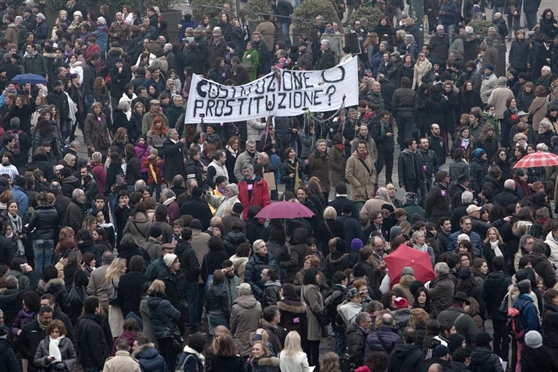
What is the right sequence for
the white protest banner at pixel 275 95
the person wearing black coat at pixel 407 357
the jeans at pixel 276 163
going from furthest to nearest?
the white protest banner at pixel 275 95, the jeans at pixel 276 163, the person wearing black coat at pixel 407 357

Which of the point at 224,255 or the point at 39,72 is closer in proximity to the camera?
the point at 224,255

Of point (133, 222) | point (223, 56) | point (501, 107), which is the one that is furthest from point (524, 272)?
point (223, 56)

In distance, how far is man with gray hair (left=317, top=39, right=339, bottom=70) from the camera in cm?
3203

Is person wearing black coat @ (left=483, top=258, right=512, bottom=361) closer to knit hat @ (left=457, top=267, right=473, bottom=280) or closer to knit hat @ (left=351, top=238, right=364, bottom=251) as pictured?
knit hat @ (left=457, top=267, right=473, bottom=280)

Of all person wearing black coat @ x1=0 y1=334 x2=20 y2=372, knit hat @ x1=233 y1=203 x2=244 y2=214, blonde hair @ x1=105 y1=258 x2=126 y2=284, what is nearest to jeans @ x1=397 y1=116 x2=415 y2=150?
knit hat @ x1=233 y1=203 x2=244 y2=214

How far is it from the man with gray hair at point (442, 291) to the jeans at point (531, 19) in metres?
20.1

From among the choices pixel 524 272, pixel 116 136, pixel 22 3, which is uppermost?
pixel 524 272

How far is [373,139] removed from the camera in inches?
1055

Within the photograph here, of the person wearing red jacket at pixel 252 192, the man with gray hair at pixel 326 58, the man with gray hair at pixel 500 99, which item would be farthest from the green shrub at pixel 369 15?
the person wearing red jacket at pixel 252 192

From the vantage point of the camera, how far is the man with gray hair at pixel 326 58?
32.0 m

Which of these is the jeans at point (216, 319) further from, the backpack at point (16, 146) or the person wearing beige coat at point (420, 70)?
the person wearing beige coat at point (420, 70)

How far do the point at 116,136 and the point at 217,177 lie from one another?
135 inches

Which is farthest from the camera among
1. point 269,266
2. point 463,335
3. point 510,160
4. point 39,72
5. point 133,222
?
point 39,72

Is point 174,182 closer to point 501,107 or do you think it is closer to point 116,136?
point 116,136
